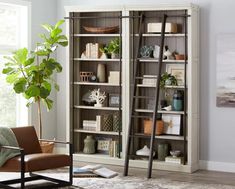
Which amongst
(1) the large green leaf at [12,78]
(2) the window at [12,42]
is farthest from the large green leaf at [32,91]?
(2) the window at [12,42]

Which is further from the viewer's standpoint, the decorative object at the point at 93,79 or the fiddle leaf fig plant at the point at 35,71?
the decorative object at the point at 93,79

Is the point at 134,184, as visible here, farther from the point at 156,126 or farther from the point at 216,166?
the point at 216,166

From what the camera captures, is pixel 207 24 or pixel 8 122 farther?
pixel 8 122

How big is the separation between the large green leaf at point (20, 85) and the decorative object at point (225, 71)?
106 inches

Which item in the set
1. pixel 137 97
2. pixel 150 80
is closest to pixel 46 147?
pixel 137 97

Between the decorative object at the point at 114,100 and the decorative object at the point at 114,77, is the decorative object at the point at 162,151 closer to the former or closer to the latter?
the decorative object at the point at 114,100

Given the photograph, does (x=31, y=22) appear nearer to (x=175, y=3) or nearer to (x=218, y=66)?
(x=175, y=3)

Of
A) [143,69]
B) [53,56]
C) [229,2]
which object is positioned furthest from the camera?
[53,56]

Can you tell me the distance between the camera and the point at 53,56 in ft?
29.7

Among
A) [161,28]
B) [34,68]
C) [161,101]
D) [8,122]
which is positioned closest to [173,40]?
[161,28]

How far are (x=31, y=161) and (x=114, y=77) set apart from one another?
241 centimetres

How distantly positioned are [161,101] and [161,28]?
3.43ft

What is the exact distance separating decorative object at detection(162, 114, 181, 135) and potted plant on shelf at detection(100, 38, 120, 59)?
115 cm

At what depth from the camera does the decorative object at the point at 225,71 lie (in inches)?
304
